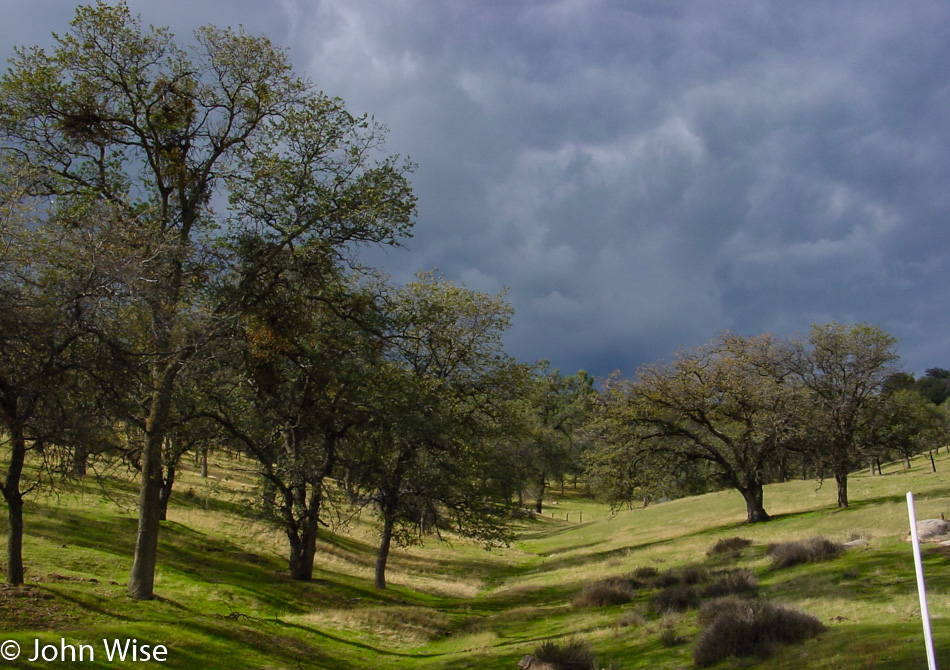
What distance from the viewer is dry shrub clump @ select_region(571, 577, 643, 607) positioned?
24.1 meters

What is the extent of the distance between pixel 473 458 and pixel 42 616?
16156mm

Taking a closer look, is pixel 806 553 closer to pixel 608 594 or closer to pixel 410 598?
pixel 608 594

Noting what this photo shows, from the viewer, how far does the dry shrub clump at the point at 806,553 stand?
2241 cm

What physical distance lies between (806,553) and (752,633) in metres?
12.1

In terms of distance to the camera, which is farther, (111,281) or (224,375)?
(224,375)

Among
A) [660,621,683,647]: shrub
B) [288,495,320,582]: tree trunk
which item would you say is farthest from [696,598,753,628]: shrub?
[288,495,320,582]: tree trunk

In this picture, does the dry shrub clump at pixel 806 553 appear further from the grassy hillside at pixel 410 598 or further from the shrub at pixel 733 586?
the shrub at pixel 733 586

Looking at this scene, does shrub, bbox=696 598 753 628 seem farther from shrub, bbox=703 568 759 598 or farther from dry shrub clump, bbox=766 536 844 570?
dry shrub clump, bbox=766 536 844 570

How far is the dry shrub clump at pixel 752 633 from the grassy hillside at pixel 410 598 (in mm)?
384

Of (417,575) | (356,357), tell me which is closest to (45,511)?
(356,357)

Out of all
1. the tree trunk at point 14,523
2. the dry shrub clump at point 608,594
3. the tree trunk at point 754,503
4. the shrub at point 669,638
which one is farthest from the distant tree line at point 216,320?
the tree trunk at point 754,503

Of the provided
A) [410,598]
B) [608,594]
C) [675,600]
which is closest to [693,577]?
[608,594]

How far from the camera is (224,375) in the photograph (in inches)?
738

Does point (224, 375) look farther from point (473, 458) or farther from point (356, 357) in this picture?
point (473, 458)
